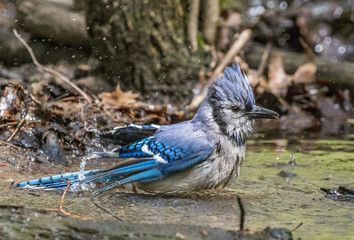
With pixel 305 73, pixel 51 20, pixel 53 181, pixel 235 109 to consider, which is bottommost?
pixel 53 181

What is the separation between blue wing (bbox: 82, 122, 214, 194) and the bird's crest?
11.1 inches

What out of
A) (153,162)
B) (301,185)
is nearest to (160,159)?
(153,162)

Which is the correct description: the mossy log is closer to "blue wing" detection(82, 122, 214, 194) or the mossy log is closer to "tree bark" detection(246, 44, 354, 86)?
"blue wing" detection(82, 122, 214, 194)

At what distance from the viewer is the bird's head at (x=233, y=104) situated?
3.42m

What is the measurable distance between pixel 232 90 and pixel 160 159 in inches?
25.4

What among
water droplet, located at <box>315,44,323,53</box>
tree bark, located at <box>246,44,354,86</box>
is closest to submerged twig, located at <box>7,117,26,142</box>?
tree bark, located at <box>246,44,354,86</box>

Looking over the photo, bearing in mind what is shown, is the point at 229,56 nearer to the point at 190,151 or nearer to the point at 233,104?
the point at 233,104

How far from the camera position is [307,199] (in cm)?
315

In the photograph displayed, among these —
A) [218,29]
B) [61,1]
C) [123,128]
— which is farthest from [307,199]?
[61,1]

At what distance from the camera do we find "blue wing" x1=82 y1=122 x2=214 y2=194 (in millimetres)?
3201

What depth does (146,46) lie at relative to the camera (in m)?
5.99

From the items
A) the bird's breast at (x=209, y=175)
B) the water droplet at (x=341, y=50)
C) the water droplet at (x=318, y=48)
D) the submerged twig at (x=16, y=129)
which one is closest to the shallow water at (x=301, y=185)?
the bird's breast at (x=209, y=175)

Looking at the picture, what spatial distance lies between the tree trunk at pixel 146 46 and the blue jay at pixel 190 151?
2.58 meters

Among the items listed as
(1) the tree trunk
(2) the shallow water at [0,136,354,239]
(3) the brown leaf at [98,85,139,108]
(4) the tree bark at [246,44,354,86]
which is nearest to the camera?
(2) the shallow water at [0,136,354,239]
